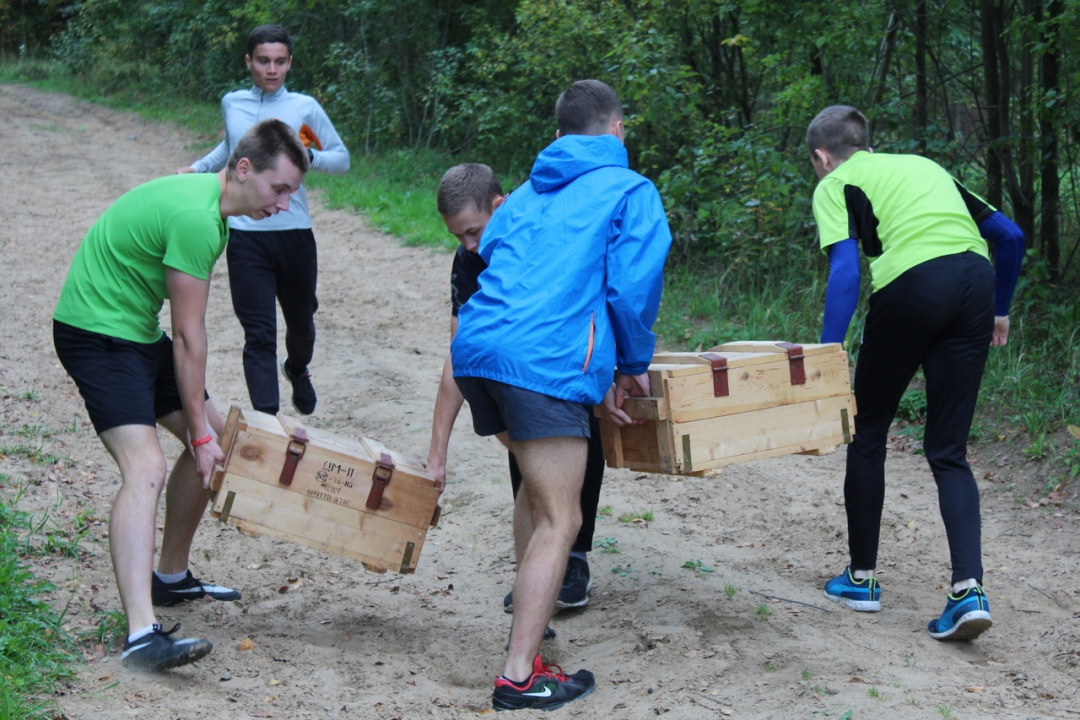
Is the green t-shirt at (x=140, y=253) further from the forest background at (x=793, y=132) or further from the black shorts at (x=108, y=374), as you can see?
the forest background at (x=793, y=132)

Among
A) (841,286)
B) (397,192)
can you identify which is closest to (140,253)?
(841,286)

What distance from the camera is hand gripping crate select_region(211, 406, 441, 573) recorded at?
12.0 ft

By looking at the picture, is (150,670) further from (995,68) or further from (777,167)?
(995,68)

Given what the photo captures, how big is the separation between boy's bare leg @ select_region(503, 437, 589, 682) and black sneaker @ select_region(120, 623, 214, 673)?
40.9 inches

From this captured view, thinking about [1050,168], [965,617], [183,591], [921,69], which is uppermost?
[921,69]

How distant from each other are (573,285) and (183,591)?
2.19 meters

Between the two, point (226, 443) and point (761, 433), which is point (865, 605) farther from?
point (226, 443)

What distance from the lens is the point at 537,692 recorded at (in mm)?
3285

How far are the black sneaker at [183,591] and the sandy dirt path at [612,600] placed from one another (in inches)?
2.0

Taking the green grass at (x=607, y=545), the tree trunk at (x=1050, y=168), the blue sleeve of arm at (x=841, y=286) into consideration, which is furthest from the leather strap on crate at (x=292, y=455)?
the tree trunk at (x=1050, y=168)

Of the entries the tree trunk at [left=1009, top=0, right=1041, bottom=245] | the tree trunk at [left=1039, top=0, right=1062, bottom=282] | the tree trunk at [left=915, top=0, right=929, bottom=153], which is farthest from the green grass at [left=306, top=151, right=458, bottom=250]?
the tree trunk at [left=1039, top=0, right=1062, bottom=282]

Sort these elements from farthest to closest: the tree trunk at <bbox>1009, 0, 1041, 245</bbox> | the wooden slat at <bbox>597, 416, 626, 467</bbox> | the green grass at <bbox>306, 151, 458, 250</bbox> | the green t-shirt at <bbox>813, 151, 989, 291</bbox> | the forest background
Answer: the green grass at <bbox>306, 151, 458, 250</bbox>, the tree trunk at <bbox>1009, 0, 1041, 245</bbox>, the forest background, the green t-shirt at <bbox>813, 151, 989, 291</bbox>, the wooden slat at <bbox>597, 416, 626, 467</bbox>

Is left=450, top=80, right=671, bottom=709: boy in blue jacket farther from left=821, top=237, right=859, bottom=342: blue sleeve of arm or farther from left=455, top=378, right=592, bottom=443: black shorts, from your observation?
left=821, top=237, right=859, bottom=342: blue sleeve of arm

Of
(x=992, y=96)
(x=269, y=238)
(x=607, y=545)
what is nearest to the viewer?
(x=607, y=545)
